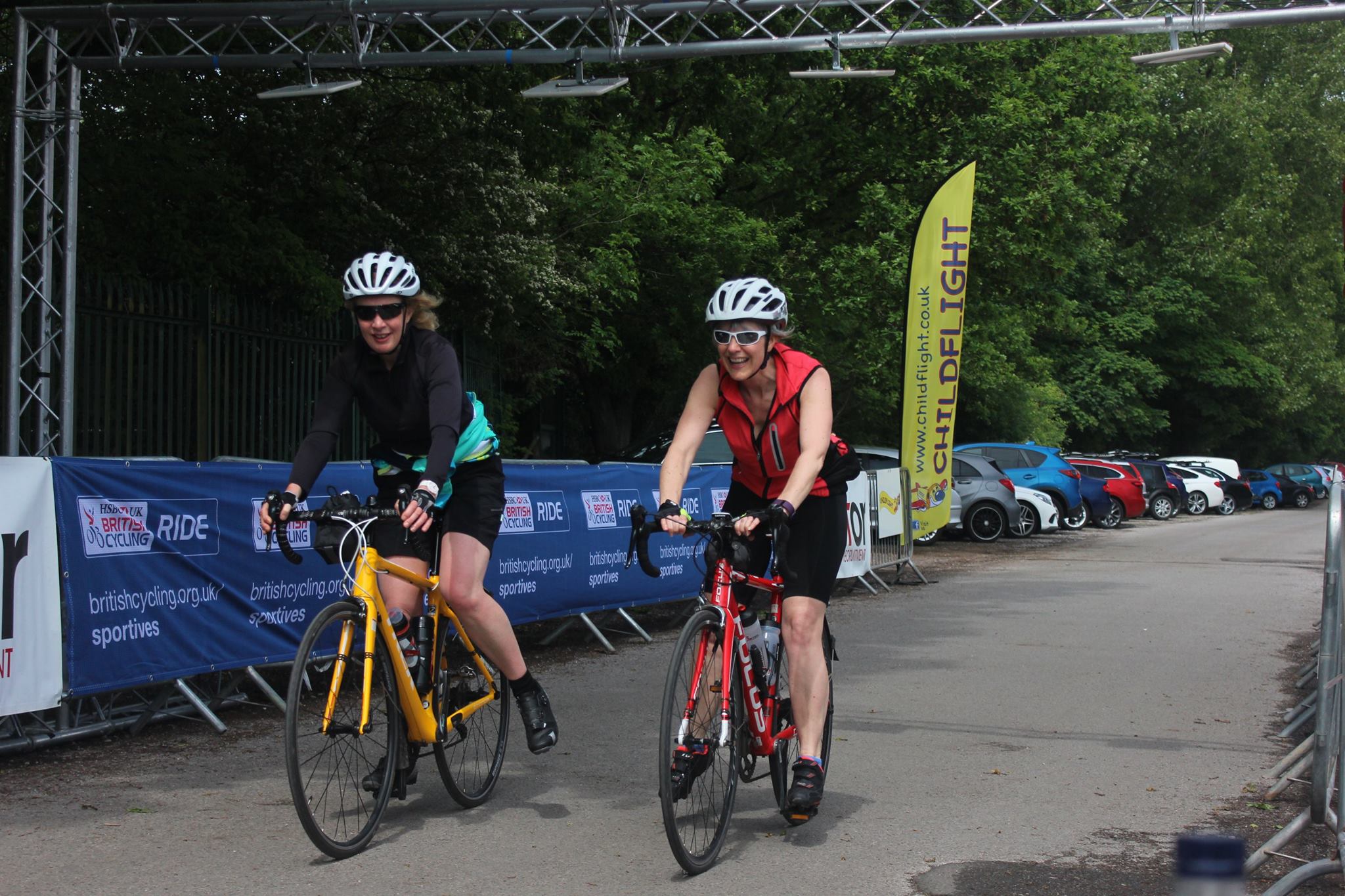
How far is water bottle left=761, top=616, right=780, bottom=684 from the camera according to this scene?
5152mm

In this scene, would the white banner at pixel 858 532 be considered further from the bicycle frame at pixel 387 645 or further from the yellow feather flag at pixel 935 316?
the bicycle frame at pixel 387 645

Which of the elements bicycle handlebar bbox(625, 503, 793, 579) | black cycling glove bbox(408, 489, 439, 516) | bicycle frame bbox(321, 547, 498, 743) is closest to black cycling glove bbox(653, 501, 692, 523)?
bicycle handlebar bbox(625, 503, 793, 579)

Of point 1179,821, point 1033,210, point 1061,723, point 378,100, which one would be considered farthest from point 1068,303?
point 1179,821

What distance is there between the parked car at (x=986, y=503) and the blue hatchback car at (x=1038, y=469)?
2.17 m

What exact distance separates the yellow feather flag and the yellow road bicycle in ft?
37.5

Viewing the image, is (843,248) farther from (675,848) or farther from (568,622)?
(675,848)

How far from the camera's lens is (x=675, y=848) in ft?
15.1

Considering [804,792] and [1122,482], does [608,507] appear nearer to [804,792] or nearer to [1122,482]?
[804,792]

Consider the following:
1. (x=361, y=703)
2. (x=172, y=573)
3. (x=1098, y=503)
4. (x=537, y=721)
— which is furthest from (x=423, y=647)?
Result: (x=1098, y=503)

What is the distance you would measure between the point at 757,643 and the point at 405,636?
127 cm

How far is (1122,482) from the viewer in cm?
3125

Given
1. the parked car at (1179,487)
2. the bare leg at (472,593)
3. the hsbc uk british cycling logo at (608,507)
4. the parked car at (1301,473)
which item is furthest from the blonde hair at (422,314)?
the parked car at (1301,473)

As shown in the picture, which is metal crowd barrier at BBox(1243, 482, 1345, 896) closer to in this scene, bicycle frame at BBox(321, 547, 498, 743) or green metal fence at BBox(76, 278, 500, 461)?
bicycle frame at BBox(321, 547, 498, 743)

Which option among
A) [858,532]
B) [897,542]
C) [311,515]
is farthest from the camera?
[897,542]
